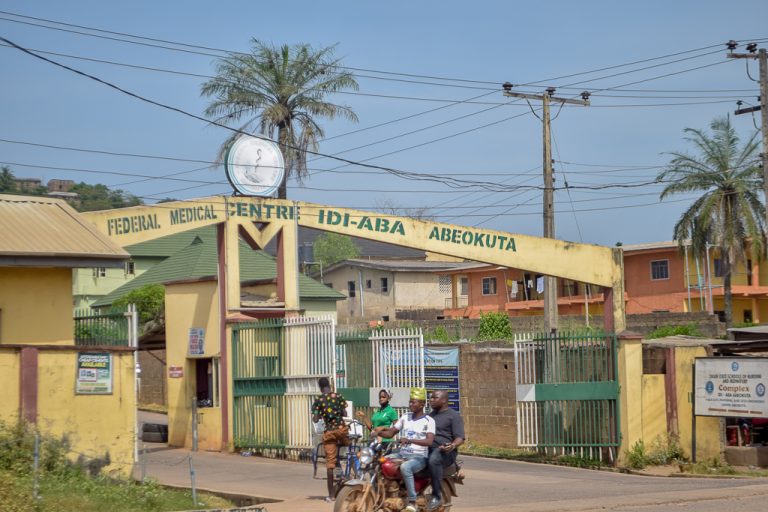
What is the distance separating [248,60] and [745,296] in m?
27.3

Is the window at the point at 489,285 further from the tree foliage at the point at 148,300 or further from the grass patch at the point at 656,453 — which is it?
the grass patch at the point at 656,453

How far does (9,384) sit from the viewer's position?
15.8 m

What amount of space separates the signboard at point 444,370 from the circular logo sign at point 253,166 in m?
5.32

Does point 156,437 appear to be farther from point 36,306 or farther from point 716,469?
point 716,469

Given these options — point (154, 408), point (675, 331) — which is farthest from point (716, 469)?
point (154, 408)

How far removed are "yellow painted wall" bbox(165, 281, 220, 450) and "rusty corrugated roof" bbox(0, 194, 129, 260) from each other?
6.37 meters

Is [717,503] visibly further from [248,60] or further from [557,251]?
[248,60]

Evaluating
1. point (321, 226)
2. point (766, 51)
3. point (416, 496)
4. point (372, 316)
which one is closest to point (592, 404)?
point (321, 226)

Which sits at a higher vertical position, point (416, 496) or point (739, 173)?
point (739, 173)

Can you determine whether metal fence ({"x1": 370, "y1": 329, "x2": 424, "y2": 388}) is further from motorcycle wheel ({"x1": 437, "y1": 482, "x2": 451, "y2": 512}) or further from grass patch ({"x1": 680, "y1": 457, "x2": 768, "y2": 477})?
motorcycle wheel ({"x1": 437, "y1": 482, "x2": 451, "y2": 512})

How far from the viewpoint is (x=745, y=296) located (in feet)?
170

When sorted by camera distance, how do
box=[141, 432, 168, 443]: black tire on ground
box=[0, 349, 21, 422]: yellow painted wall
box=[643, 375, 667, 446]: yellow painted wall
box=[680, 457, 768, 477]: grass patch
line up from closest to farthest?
box=[0, 349, 21, 422]: yellow painted wall → box=[680, 457, 768, 477]: grass patch → box=[643, 375, 667, 446]: yellow painted wall → box=[141, 432, 168, 443]: black tire on ground

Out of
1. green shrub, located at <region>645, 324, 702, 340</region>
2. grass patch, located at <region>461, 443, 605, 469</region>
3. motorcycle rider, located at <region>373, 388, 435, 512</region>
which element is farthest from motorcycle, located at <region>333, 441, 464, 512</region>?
green shrub, located at <region>645, 324, 702, 340</region>

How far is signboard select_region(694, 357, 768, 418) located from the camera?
19641 mm
